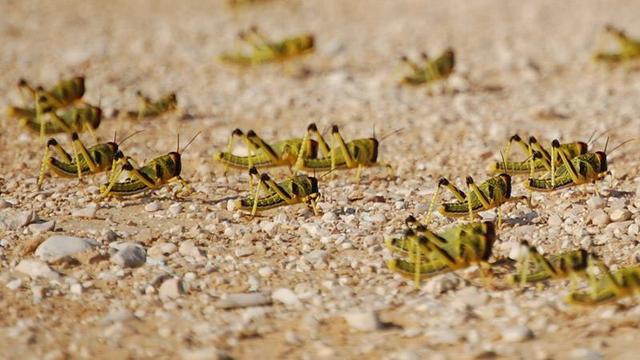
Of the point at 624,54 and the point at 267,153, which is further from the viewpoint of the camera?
the point at 624,54

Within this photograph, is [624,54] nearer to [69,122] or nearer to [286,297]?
[69,122]

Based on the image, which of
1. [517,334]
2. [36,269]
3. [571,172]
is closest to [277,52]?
[571,172]

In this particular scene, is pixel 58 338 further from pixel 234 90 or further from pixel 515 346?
pixel 234 90

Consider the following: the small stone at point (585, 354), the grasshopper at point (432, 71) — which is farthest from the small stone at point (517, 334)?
the grasshopper at point (432, 71)

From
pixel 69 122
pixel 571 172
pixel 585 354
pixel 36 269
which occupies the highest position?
pixel 69 122

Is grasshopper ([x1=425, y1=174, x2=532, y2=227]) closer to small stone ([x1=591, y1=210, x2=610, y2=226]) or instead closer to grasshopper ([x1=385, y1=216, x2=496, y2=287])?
small stone ([x1=591, y1=210, x2=610, y2=226])

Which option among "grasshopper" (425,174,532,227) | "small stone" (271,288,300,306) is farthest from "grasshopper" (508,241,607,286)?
"small stone" (271,288,300,306)

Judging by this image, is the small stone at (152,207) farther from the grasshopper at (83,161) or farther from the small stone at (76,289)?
the small stone at (76,289)
